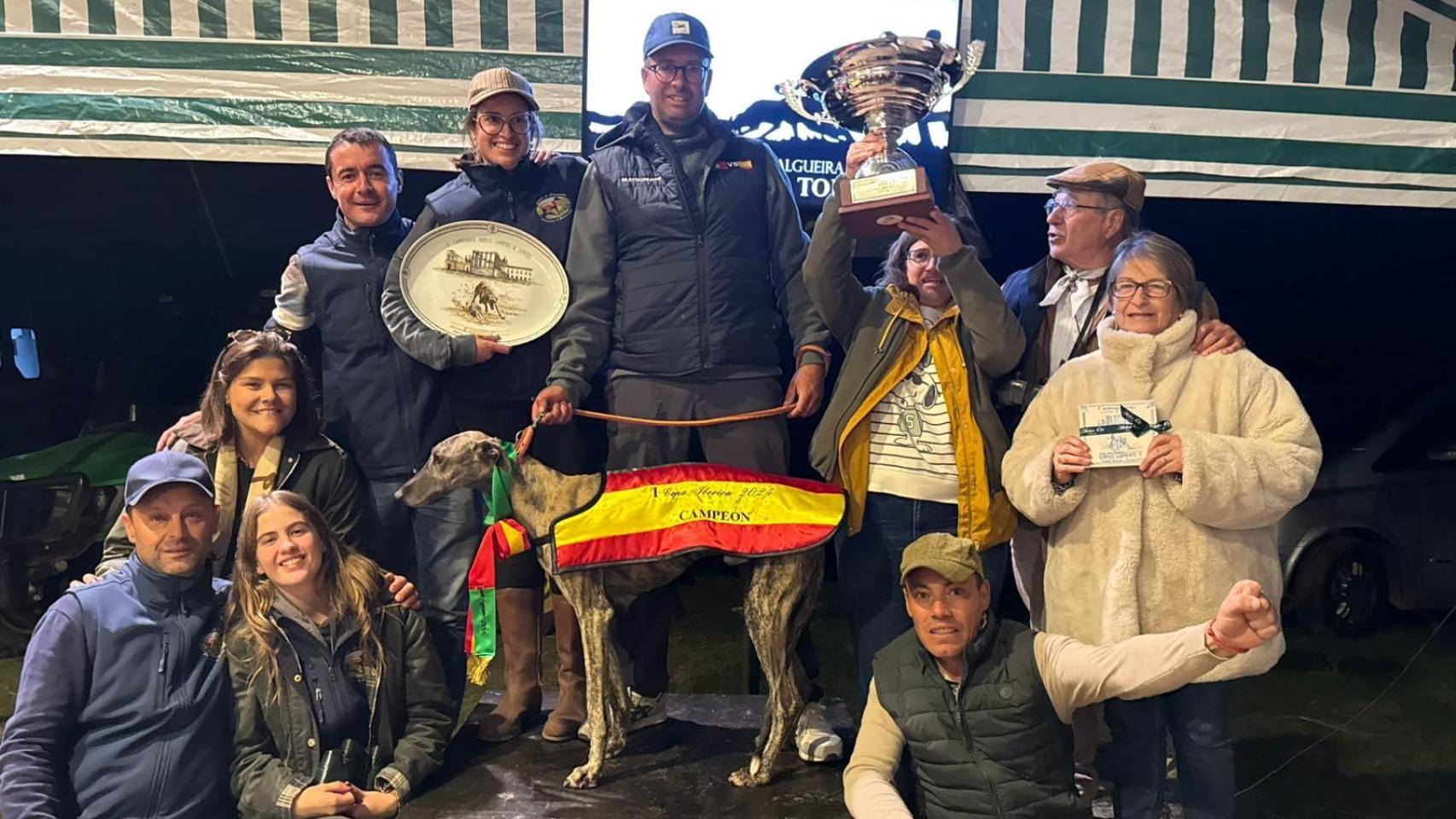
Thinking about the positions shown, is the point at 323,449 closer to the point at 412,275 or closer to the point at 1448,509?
the point at 412,275

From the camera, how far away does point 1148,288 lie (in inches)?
80.2

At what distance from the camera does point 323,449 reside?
Answer: 7.93 ft

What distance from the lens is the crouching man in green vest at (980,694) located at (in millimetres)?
1870

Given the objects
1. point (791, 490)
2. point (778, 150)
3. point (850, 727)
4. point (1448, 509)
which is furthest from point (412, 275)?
point (1448, 509)

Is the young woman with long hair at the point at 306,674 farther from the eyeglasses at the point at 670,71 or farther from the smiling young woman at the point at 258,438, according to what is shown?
the eyeglasses at the point at 670,71

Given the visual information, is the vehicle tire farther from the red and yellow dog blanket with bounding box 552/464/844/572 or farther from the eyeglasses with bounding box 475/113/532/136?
the eyeglasses with bounding box 475/113/532/136

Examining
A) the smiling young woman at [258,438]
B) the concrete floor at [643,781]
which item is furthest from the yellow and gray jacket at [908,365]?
the smiling young woman at [258,438]

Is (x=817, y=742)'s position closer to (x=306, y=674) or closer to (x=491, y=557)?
(x=491, y=557)

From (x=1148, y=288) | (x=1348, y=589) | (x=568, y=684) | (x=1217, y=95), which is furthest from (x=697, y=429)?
(x=1348, y=589)

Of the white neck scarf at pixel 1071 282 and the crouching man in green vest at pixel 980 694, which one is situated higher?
the white neck scarf at pixel 1071 282

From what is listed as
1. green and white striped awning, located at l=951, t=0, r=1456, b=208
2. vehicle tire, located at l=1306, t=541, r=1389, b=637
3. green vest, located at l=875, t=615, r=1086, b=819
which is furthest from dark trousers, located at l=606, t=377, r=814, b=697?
vehicle tire, located at l=1306, t=541, r=1389, b=637

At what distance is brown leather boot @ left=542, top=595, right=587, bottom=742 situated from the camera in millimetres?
2576

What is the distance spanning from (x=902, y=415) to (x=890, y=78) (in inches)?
32.7

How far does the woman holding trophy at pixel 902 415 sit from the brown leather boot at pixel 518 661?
0.97 metres
